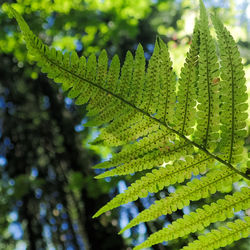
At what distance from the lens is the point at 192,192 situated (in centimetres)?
75

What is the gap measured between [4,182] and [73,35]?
5666 millimetres

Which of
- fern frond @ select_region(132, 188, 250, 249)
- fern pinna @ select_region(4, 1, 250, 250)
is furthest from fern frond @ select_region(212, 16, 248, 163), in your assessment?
fern frond @ select_region(132, 188, 250, 249)

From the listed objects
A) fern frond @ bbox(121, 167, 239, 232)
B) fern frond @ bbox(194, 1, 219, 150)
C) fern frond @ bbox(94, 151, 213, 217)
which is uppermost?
fern frond @ bbox(194, 1, 219, 150)

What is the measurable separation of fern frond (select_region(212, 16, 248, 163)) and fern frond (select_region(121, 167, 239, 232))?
52mm

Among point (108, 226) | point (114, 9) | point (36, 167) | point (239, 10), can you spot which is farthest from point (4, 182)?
point (239, 10)

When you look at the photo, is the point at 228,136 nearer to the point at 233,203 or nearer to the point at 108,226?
the point at 233,203

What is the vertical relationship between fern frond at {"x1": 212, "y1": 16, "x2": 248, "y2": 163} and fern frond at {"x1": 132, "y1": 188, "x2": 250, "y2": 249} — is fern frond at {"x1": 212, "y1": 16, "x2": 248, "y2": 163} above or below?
above

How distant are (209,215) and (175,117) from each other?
31 cm

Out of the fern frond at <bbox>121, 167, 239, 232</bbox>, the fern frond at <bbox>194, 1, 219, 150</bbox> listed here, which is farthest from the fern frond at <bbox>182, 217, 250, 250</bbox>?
the fern frond at <bbox>194, 1, 219, 150</bbox>

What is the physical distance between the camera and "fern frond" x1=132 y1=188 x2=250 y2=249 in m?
0.73

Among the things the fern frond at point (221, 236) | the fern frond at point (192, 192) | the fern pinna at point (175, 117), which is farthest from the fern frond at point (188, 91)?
the fern frond at point (221, 236)

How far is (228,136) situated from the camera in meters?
0.73

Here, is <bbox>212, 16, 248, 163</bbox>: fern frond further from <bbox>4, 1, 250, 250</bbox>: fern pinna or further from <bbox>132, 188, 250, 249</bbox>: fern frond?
<bbox>132, 188, 250, 249</bbox>: fern frond

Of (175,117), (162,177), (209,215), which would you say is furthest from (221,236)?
(175,117)
